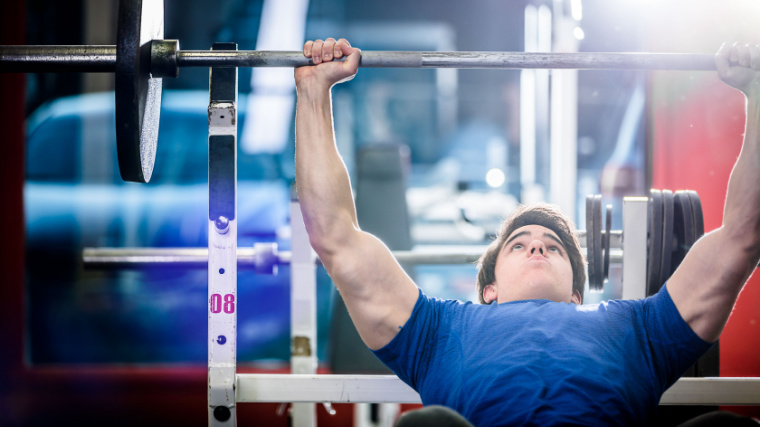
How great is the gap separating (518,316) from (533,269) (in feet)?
0.61

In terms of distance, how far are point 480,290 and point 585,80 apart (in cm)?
221

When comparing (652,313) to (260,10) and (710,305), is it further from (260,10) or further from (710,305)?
(260,10)

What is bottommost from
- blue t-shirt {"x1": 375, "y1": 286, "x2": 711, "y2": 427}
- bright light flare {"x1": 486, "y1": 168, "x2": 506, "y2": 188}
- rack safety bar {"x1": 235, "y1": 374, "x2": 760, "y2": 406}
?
rack safety bar {"x1": 235, "y1": 374, "x2": 760, "y2": 406}

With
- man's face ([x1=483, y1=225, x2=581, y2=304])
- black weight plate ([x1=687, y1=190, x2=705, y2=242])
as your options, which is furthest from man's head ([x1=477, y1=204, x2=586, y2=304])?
black weight plate ([x1=687, y1=190, x2=705, y2=242])

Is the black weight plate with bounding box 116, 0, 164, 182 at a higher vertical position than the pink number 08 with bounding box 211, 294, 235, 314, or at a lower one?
higher

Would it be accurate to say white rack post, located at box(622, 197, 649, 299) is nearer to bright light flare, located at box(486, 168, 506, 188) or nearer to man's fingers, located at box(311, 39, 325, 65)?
man's fingers, located at box(311, 39, 325, 65)

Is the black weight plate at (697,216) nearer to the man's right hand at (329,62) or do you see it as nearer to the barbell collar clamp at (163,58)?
the man's right hand at (329,62)

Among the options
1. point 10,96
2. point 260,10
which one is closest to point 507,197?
point 260,10

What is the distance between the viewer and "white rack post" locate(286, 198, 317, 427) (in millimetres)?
1722

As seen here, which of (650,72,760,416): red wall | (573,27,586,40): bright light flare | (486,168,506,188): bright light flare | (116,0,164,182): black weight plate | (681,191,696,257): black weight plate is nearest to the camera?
(116,0,164,182): black weight plate

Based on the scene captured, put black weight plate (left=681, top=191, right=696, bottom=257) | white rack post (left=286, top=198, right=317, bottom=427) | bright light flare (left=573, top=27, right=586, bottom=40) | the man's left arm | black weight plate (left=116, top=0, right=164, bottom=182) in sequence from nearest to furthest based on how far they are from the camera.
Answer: black weight plate (left=116, top=0, right=164, bottom=182)
the man's left arm
black weight plate (left=681, top=191, right=696, bottom=257)
white rack post (left=286, top=198, right=317, bottom=427)
bright light flare (left=573, top=27, right=586, bottom=40)

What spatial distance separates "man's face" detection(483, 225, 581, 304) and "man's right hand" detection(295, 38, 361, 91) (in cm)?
65

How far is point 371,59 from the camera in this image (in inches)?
51.9

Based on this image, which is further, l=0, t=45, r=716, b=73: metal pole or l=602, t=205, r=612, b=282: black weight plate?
l=602, t=205, r=612, b=282: black weight plate
